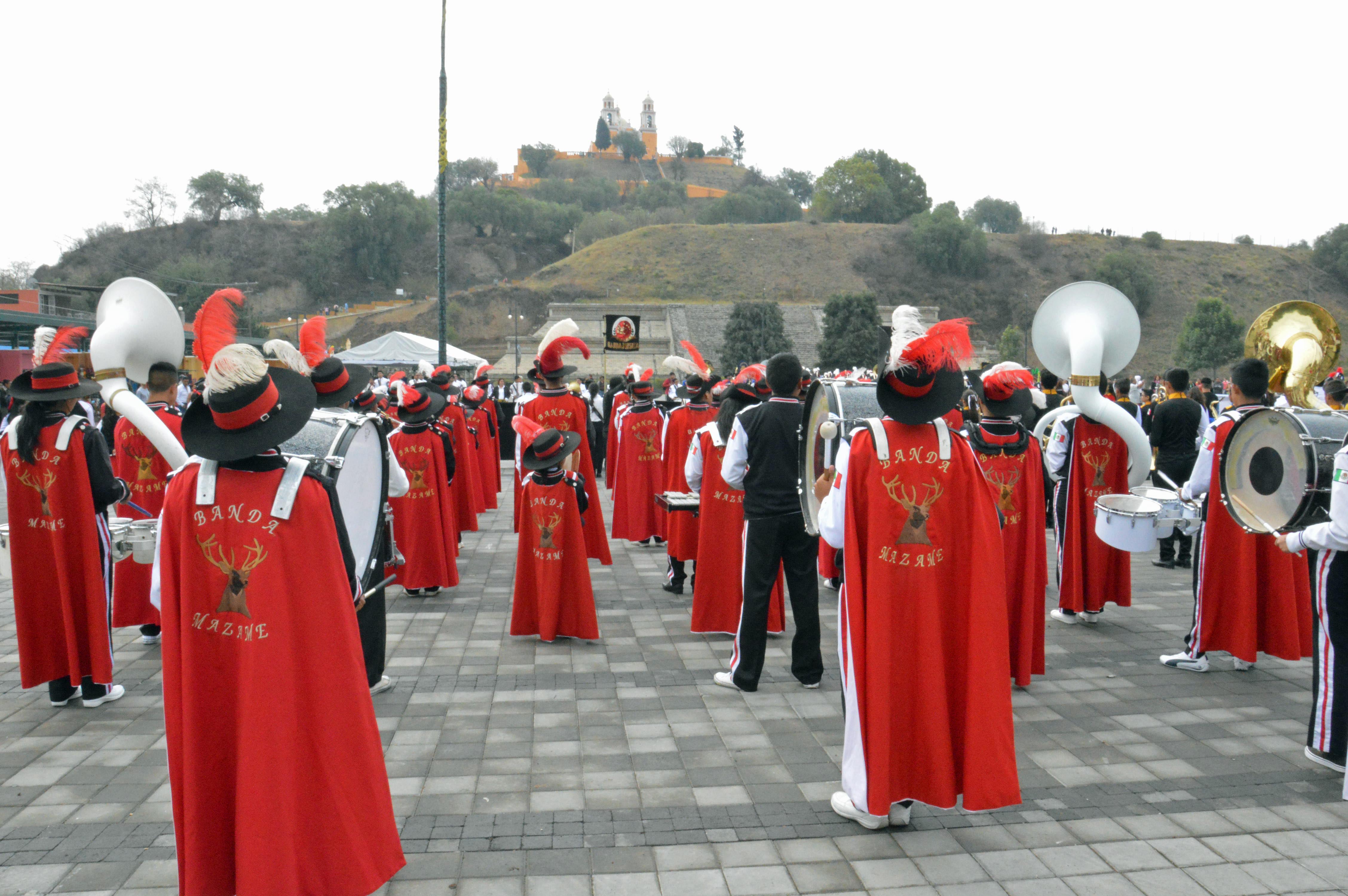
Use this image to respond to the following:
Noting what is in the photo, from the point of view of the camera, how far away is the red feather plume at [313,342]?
5.27 meters

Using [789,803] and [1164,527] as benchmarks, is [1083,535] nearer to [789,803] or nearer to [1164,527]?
[1164,527]

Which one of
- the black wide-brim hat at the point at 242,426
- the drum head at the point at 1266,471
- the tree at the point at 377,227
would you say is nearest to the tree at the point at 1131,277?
the tree at the point at 377,227

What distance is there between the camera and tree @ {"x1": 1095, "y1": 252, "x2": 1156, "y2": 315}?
78375mm

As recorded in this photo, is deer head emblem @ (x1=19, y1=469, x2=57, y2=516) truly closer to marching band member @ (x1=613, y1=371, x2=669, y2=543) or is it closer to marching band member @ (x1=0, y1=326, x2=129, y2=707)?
marching band member @ (x1=0, y1=326, x2=129, y2=707)

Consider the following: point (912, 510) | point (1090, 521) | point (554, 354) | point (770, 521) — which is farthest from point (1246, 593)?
point (554, 354)

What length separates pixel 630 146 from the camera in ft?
478

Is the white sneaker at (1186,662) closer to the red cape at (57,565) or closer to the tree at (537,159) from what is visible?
the red cape at (57,565)

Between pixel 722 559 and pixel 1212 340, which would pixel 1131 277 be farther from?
pixel 722 559

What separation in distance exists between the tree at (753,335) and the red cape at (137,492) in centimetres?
5003

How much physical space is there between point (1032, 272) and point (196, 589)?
306 feet

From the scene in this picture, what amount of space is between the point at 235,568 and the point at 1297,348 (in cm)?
596

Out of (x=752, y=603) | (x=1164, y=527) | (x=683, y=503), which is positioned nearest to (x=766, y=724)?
(x=752, y=603)

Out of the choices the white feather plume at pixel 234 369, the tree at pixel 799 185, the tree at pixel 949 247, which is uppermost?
the tree at pixel 799 185

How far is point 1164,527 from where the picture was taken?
5.73m
